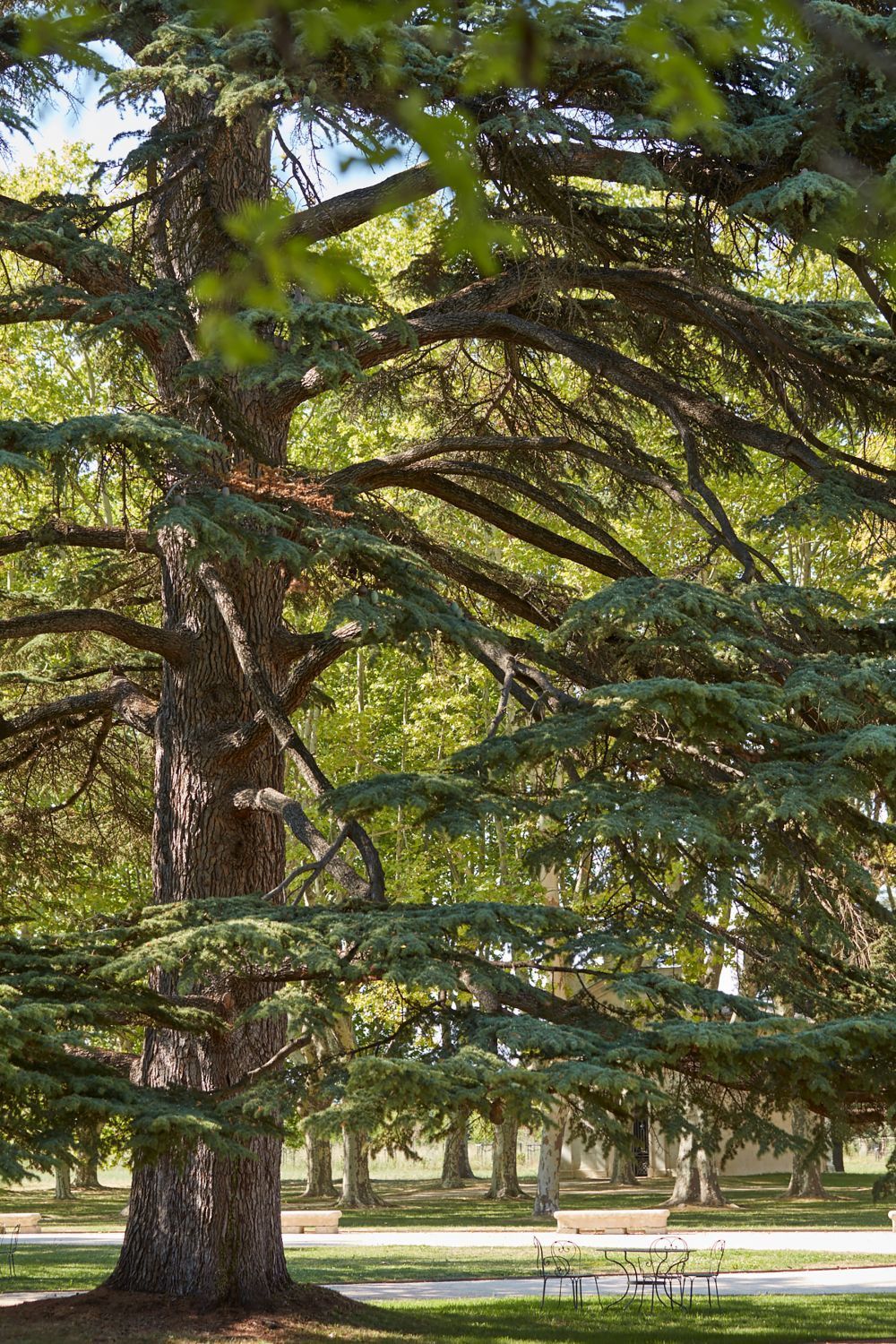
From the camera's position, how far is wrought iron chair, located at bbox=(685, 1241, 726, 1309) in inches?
546

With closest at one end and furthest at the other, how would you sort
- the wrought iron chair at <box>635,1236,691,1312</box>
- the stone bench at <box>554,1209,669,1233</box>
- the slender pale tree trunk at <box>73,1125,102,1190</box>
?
the slender pale tree trunk at <box>73,1125,102,1190</box> < the wrought iron chair at <box>635,1236,691,1312</box> < the stone bench at <box>554,1209,669,1233</box>

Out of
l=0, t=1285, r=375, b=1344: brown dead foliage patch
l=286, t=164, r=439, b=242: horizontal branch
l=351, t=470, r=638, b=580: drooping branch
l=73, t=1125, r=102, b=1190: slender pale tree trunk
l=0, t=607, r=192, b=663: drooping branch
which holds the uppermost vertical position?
l=286, t=164, r=439, b=242: horizontal branch

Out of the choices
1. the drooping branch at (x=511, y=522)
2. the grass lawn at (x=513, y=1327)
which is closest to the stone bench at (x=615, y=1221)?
the grass lawn at (x=513, y=1327)

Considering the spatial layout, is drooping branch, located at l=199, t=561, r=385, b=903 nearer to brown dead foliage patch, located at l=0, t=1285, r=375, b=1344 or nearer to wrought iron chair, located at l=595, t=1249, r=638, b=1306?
brown dead foliage patch, located at l=0, t=1285, r=375, b=1344

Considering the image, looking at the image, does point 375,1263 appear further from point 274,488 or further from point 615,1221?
point 274,488

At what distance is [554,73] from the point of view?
330 inches

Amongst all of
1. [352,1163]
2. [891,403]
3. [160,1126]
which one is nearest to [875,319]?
[891,403]

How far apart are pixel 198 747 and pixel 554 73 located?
512 centimetres

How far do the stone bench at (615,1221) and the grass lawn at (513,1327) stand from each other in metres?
4.43

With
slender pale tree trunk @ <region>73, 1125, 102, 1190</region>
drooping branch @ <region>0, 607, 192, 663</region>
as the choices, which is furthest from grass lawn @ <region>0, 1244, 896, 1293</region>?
slender pale tree trunk @ <region>73, 1125, 102, 1190</region>

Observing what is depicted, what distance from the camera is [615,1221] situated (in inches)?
715

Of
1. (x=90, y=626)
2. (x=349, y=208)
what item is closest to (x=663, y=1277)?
(x=90, y=626)

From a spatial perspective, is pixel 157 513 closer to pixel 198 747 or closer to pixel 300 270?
pixel 198 747

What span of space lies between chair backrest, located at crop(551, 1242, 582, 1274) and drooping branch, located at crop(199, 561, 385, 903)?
8305mm
